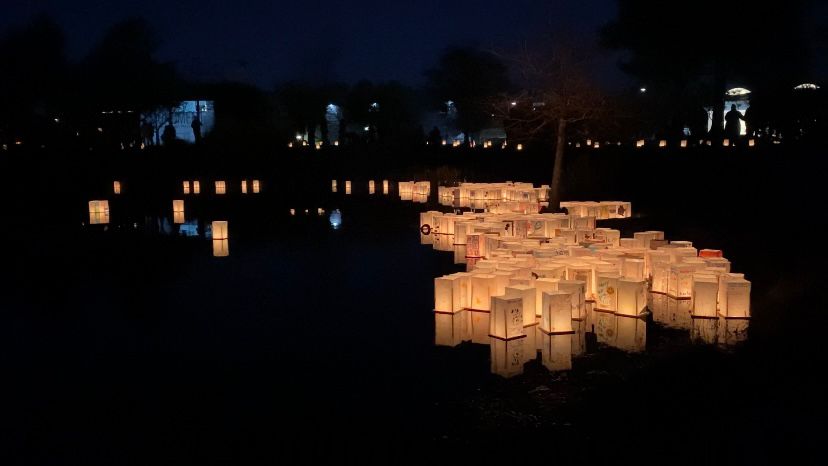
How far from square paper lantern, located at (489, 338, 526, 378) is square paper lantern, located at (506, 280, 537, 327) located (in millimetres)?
335

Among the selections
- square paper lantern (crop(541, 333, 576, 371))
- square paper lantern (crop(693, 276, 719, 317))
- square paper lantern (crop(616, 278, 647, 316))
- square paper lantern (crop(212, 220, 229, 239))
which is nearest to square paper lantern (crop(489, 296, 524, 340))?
square paper lantern (crop(541, 333, 576, 371))

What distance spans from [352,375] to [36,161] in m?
17.7

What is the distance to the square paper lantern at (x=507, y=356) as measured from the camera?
162 inches

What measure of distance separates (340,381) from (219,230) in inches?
229

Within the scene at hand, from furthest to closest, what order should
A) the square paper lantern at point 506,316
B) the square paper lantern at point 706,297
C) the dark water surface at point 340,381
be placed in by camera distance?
the square paper lantern at point 706,297
the square paper lantern at point 506,316
the dark water surface at point 340,381

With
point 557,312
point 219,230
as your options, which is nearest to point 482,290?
point 557,312

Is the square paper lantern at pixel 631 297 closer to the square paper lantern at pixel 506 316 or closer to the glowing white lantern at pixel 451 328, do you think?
the square paper lantern at pixel 506 316

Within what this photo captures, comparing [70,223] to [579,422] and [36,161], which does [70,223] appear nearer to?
[36,161]

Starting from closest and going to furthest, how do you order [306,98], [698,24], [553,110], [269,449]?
[269,449] < [553,110] < [698,24] < [306,98]

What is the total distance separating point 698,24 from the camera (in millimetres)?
20047

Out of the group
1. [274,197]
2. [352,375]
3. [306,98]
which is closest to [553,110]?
[274,197]

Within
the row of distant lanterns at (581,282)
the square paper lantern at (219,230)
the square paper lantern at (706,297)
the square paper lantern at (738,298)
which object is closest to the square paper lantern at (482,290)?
the row of distant lanterns at (581,282)

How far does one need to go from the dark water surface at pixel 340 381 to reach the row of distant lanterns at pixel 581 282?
0.86 feet

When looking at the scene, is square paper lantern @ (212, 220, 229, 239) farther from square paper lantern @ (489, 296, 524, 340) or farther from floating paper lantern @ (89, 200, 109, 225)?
square paper lantern @ (489, 296, 524, 340)
